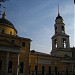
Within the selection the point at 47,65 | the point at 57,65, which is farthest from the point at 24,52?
the point at 57,65

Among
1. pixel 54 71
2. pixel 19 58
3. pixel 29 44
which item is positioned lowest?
pixel 54 71

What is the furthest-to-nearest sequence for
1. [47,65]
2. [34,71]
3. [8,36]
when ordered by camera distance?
[47,65] < [34,71] < [8,36]

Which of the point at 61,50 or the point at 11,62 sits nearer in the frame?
the point at 11,62

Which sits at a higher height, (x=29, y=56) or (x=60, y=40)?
(x=60, y=40)

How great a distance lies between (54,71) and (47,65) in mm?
2322

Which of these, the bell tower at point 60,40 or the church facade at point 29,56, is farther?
the bell tower at point 60,40

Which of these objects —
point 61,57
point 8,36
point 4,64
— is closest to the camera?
point 4,64

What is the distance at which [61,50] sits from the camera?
45.0 metres

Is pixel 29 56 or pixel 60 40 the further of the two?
pixel 60 40

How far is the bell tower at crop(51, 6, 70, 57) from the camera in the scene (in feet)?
148

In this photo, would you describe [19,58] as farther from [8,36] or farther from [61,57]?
[61,57]

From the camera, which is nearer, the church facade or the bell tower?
the church facade

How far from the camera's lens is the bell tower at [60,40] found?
45.2 m

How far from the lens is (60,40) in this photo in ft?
149
